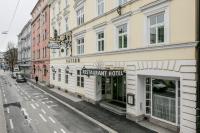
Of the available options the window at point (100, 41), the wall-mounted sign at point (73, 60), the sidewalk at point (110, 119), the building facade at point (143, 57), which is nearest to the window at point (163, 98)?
the building facade at point (143, 57)

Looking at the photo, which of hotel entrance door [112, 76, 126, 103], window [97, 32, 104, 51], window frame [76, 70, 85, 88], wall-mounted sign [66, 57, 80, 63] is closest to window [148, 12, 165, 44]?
hotel entrance door [112, 76, 126, 103]

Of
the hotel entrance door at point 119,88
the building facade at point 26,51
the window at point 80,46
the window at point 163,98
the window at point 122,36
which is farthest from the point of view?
the building facade at point 26,51

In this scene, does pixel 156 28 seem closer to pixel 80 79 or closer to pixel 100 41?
pixel 100 41

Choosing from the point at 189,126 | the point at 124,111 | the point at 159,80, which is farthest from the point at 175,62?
the point at 124,111

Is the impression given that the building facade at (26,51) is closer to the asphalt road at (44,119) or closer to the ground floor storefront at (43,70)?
the ground floor storefront at (43,70)

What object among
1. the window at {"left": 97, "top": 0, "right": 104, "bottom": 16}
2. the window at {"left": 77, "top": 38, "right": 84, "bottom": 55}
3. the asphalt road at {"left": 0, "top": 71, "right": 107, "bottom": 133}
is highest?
the window at {"left": 97, "top": 0, "right": 104, "bottom": 16}

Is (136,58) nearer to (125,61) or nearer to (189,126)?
(125,61)

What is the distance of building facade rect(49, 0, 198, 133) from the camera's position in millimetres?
12727

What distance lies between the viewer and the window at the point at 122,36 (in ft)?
60.4

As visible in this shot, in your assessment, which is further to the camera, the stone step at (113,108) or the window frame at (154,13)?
the stone step at (113,108)

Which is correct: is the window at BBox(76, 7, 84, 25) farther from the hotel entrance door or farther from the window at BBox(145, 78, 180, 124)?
the window at BBox(145, 78, 180, 124)

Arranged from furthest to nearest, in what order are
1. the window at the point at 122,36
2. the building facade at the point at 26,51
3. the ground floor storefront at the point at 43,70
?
1. the building facade at the point at 26,51
2. the ground floor storefront at the point at 43,70
3. the window at the point at 122,36

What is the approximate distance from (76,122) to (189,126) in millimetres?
7504

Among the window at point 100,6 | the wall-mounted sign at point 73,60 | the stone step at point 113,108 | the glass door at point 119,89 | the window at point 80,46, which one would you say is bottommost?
the stone step at point 113,108
